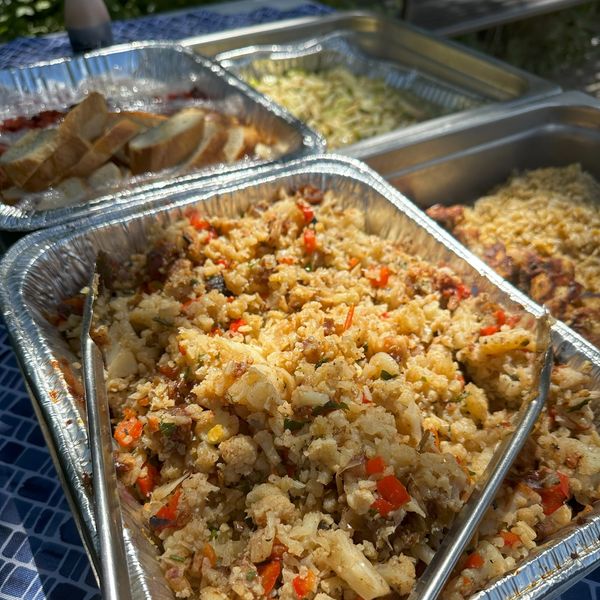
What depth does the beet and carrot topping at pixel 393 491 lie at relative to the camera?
1.06m

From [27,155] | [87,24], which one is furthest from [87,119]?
[87,24]

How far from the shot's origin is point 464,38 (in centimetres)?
558

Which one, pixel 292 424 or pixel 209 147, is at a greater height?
pixel 209 147

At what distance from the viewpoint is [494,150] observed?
2.52 metres

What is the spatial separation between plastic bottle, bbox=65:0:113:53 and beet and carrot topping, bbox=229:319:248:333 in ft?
6.91

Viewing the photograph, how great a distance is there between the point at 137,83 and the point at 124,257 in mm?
1498

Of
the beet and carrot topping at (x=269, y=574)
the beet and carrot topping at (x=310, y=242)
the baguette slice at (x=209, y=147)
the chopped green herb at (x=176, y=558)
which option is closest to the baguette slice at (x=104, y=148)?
the baguette slice at (x=209, y=147)

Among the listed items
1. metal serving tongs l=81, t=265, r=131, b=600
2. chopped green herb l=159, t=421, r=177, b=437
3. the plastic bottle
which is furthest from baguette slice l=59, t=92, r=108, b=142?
chopped green herb l=159, t=421, r=177, b=437

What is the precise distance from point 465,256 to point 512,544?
2.77ft

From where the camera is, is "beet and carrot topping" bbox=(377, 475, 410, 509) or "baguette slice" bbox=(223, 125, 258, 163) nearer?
"beet and carrot topping" bbox=(377, 475, 410, 509)

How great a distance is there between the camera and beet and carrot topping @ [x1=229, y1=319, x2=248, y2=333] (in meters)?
1.47

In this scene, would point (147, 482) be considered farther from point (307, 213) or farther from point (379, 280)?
point (307, 213)

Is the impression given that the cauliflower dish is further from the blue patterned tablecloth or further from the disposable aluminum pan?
the blue patterned tablecloth

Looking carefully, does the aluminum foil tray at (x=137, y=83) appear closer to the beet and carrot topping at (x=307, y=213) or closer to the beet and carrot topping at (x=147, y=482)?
the beet and carrot topping at (x=307, y=213)
